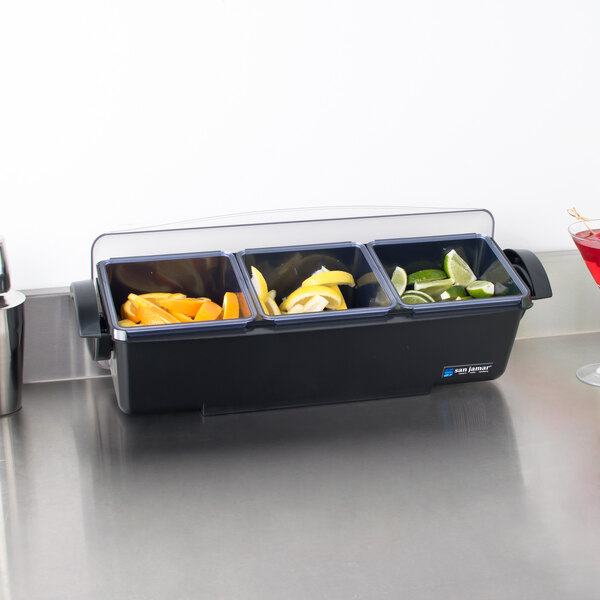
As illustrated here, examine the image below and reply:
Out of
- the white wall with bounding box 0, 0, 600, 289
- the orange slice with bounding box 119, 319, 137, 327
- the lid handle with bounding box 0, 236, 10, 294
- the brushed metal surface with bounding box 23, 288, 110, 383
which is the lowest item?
the brushed metal surface with bounding box 23, 288, 110, 383

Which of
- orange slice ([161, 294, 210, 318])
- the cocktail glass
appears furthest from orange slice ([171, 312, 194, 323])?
the cocktail glass

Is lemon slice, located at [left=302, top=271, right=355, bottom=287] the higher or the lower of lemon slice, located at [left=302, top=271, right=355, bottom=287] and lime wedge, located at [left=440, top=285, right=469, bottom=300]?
the higher

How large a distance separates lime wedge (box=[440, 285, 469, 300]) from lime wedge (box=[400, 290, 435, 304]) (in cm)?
2

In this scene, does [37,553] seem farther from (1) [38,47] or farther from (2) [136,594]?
(1) [38,47]

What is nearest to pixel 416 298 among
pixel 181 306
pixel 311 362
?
pixel 311 362

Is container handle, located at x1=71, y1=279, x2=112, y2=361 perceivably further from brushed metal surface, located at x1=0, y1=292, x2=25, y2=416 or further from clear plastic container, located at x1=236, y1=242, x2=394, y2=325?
clear plastic container, located at x1=236, y1=242, x2=394, y2=325

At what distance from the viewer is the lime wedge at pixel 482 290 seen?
1.07m

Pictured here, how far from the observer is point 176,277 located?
1080 millimetres

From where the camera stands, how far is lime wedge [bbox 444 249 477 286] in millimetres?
1101

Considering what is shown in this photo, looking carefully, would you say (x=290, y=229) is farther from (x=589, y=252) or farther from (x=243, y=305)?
(x=589, y=252)

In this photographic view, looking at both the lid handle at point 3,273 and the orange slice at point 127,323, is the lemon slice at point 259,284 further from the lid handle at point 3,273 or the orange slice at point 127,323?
the lid handle at point 3,273

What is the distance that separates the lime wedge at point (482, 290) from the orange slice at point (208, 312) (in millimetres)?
323

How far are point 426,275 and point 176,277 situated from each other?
32 centimetres

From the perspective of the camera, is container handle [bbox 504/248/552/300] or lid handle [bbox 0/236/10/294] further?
container handle [bbox 504/248/552/300]
